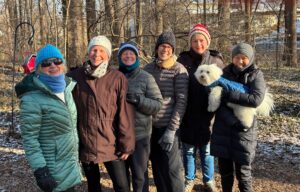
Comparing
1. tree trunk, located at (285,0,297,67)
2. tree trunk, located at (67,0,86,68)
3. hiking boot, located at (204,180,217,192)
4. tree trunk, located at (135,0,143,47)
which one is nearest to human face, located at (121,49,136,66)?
hiking boot, located at (204,180,217,192)

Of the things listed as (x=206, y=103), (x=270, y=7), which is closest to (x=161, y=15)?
(x=206, y=103)

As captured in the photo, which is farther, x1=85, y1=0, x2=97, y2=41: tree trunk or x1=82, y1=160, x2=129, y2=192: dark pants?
x1=85, y1=0, x2=97, y2=41: tree trunk

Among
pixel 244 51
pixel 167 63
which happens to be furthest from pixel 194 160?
pixel 244 51

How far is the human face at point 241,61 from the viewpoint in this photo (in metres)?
3.66

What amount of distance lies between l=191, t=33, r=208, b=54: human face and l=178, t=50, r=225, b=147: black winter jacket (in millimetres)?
49

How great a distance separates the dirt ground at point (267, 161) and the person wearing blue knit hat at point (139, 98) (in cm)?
114

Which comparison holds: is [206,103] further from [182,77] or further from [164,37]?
[164,37]

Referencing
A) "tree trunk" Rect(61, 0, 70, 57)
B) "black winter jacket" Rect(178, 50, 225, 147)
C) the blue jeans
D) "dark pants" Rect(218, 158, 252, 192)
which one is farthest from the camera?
"tree trunk" Rect(61, 0, 70, 57)

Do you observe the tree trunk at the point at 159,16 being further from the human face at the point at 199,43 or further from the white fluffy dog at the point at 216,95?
the white fluffy dog at the point at 216,95

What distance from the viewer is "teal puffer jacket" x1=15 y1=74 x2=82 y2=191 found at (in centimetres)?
291

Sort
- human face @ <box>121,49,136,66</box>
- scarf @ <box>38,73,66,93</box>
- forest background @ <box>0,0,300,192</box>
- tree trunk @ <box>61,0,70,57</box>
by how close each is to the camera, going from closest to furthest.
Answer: scarf @ <box>38,73,66,93</box>
human face @ <box>121,49,136,66</box>
forest background @ <box>0,0,300,192</box>
tree trunk @ <box>61,0,70,57</box>

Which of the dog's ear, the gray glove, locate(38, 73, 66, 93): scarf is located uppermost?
the dog's ear

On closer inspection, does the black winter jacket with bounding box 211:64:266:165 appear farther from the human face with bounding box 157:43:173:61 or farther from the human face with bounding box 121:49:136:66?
the human face with bounding box 121:49:136:66

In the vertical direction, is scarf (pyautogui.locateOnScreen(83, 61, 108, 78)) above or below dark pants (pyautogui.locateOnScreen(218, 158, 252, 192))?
above
